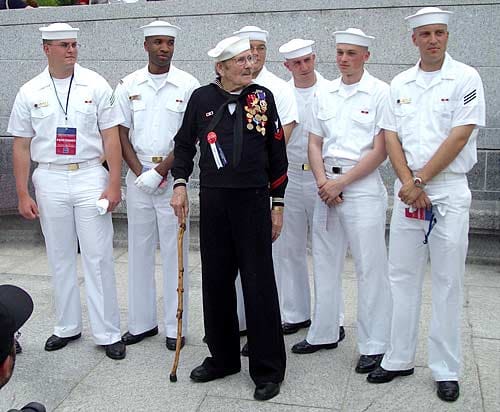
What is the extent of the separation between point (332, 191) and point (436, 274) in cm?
79

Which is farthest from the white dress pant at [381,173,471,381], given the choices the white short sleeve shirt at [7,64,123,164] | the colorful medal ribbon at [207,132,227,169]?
the white short sleeve shirt at [7,64,123,164]

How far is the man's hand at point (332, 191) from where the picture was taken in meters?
4.30

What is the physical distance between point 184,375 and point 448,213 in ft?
5.98

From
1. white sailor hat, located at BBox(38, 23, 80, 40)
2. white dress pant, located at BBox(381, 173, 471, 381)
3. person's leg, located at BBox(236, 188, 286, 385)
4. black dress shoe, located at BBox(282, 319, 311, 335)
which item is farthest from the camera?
black dress shoe, located at BBox(282, 319, 311, 335)

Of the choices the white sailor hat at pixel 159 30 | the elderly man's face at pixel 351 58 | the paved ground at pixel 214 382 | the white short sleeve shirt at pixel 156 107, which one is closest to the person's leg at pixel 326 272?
the paved ground at pixel 214 382

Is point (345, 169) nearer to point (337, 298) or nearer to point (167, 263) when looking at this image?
point (337, 298)

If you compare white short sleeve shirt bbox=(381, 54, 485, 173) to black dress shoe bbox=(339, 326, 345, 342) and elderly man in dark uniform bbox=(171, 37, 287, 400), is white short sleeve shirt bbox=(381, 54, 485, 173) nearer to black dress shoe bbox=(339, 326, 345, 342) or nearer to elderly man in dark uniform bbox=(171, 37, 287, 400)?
elderly man in dark uniform bbox=(171, 37, 287, 400)

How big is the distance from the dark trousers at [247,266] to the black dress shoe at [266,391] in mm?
29

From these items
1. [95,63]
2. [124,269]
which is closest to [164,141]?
[124,269]

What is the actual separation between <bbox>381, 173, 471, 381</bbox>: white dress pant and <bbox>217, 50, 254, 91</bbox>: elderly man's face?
1.06 metres

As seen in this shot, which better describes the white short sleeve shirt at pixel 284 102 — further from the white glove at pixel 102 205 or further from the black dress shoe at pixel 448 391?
the black dress shoe at pixel 448 391

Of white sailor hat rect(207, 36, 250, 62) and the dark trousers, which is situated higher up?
white sailor hat rect(207, 36, 250, 62)

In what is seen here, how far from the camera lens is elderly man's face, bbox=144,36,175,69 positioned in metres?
4.65

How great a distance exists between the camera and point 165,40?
4656 mm
